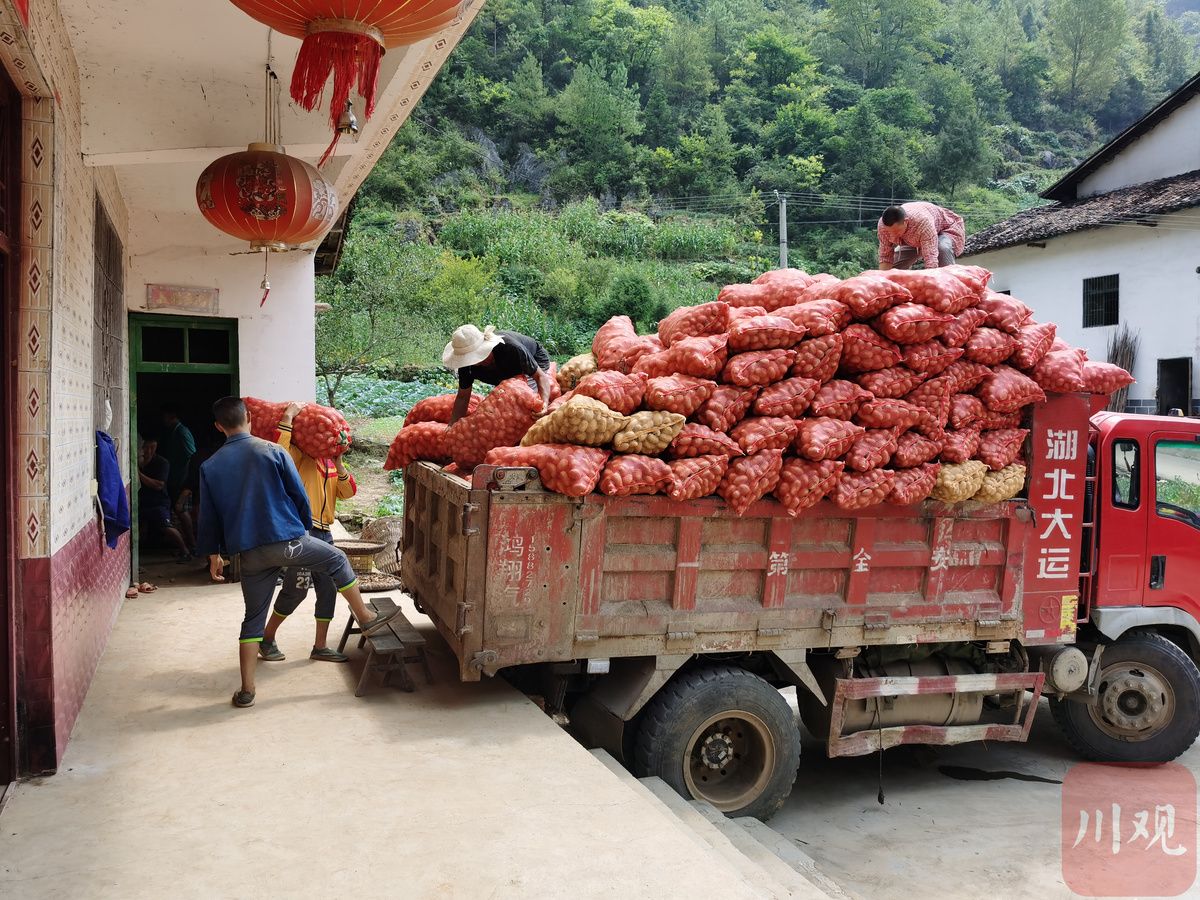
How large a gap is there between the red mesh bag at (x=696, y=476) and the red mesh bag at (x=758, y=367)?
0.46m

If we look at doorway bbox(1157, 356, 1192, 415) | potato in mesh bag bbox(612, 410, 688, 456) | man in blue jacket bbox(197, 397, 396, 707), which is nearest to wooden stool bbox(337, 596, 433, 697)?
man in blue jacket bbox(197, 397, 396, 707)

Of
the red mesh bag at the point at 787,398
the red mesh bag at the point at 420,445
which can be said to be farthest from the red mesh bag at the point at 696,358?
the red mesh bag at the point at 420,445

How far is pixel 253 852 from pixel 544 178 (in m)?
46.8

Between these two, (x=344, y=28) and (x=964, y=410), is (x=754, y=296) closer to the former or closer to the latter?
(x=964, y=410)

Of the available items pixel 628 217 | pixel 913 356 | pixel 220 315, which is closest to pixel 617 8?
pixel 628 217

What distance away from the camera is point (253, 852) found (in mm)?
3117

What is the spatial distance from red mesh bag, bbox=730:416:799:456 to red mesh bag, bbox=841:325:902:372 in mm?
579

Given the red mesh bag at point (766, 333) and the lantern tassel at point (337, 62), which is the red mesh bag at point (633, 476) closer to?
the red mesh bag at point (766, 333)

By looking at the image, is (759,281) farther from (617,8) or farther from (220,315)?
(617,8)

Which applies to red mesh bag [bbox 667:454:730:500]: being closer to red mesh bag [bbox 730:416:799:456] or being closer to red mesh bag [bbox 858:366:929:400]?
red mesh bag [bbox 730:416:799:456]

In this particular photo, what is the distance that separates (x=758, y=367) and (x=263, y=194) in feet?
10.9

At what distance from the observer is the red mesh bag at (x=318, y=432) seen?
264 inches

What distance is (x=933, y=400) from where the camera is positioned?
4785 mm

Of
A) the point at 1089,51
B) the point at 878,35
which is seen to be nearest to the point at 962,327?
the point at 878,35
